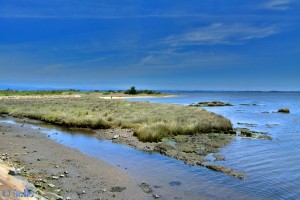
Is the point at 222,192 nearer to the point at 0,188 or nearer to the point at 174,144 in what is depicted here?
the point at 0,188

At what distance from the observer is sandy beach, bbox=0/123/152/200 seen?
33.9 feet

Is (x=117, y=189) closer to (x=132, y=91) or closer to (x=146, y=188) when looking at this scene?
(x=146, y=188)

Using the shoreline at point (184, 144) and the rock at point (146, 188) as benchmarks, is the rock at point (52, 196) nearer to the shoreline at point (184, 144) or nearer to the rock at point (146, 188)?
the rock at point (146, 188)

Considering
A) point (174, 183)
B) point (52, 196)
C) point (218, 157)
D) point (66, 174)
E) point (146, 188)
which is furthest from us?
point (218, 157)

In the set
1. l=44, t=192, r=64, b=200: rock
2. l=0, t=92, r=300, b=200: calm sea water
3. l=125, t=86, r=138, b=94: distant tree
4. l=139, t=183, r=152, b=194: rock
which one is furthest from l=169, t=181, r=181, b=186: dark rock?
l=125, t=86, r=138, b=94: distant tree

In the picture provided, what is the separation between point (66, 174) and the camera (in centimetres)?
1245

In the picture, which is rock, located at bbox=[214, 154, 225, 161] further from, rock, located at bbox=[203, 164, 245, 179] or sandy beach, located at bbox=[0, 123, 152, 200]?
sandy beach, located at bbox=[0, 123, 152, 200]

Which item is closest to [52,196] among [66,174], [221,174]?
[66,174]

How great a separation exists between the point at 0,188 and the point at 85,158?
8.65m

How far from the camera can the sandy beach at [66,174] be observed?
33.9ft

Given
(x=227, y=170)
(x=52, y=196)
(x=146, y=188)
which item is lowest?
(x=146, y=188)

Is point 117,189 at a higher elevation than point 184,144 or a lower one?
lower

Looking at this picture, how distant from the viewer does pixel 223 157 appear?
16531 millimetres

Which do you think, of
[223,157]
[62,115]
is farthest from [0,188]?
[62,115]
